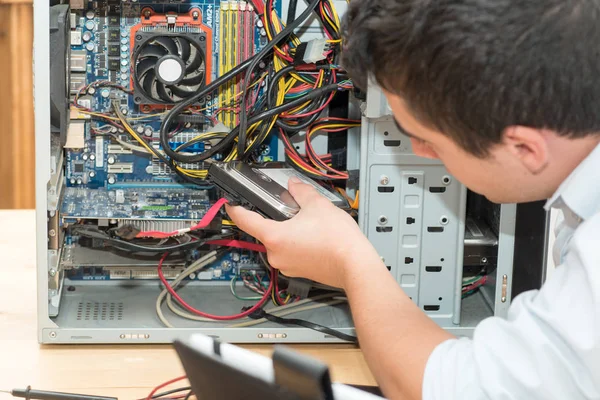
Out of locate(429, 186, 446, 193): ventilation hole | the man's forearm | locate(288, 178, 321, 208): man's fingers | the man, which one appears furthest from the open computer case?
the man

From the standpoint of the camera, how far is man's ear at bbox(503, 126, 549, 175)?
28.8 inches

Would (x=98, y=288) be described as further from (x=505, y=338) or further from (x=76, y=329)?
(x=505, y=338)

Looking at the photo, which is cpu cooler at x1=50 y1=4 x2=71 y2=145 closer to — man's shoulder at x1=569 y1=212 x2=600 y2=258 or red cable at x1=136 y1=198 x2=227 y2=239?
red cable at x1=136 y1=198 x2=227 y2=239

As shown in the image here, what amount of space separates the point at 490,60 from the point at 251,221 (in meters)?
0.61

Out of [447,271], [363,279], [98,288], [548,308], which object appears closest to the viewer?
[548,308]

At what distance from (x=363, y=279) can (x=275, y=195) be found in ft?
1.07

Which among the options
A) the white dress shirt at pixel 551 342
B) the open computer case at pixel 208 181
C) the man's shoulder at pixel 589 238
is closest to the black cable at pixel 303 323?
the open computer case at pixel 208 181

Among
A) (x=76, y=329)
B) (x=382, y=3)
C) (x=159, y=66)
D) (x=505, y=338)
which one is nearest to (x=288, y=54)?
(x=159, y=66)

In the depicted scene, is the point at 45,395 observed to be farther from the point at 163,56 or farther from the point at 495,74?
the point at 495,74

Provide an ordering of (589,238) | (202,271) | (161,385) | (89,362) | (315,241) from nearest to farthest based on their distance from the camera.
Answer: (589,238), (315,241), (161,385), (89,362), (202,271)

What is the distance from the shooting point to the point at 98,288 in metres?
1.54

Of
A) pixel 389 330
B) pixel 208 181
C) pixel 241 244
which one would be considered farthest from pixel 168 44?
pixel 389 330

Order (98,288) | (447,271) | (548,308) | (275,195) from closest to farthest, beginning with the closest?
(548,308)
(275,195)
(447,271)
(98,288)

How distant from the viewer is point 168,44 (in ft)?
4.63
